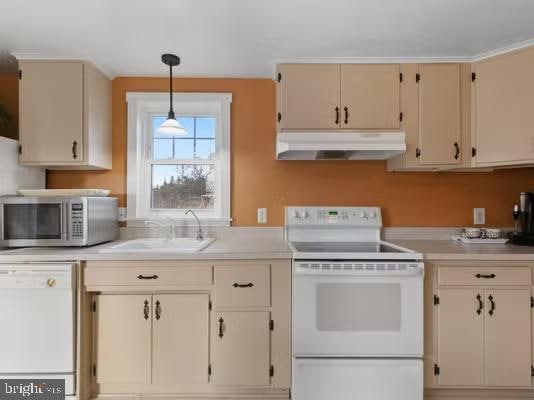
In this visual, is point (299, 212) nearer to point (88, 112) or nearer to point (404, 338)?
point (404, 338)

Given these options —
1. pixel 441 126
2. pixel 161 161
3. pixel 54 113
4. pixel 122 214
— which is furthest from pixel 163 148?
pixel 441 126

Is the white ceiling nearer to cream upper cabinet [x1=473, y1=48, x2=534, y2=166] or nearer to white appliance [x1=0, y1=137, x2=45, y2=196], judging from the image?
cream upper cabinet [x1=473, y1=48, x2=534, y2=166]

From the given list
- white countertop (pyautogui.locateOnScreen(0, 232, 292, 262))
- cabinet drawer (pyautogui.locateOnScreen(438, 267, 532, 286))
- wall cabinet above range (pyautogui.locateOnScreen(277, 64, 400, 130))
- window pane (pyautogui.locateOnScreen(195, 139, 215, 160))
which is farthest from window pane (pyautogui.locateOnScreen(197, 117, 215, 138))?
cabinet drawer (pyautogui.locateOnScreen(438, 267, 532, 286))

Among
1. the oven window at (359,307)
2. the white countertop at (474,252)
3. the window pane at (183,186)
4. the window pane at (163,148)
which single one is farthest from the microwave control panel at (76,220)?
the white countertop at (474,252)

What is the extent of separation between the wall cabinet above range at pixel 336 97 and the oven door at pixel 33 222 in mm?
1575

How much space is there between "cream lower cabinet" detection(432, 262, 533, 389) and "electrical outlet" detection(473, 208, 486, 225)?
675 millimetres

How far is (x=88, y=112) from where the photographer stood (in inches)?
80.3

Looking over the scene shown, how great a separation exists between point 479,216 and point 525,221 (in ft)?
0.93

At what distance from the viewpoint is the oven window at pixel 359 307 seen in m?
1.72

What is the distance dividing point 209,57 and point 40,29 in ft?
3.26

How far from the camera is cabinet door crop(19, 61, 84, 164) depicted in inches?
79.3

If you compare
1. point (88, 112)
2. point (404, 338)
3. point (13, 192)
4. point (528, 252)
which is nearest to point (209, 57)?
point (88, 112)

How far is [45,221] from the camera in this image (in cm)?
190

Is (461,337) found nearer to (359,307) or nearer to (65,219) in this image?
(359,307)
